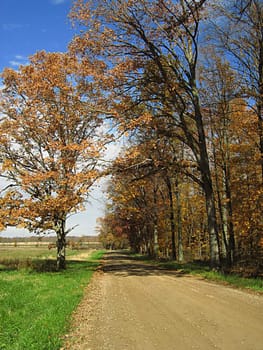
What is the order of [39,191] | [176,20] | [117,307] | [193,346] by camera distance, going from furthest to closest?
[39,191]
[176,20]
[117,307]
[193,346]

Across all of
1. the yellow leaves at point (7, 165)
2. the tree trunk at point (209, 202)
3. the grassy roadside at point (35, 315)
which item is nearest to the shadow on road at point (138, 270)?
the tree trunk at point (209, 202)

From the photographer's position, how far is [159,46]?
1902 cm

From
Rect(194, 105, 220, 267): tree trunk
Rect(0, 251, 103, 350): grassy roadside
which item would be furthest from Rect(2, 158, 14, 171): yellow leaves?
Rect(194, 105, 220, 267): tree trunk

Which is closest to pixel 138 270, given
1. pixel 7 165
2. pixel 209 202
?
pixel 209 202

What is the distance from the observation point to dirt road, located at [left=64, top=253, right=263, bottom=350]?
618cm

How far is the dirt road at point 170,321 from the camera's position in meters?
6.18

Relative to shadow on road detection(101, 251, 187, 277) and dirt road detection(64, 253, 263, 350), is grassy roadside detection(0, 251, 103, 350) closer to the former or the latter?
dirt road detection(64, 253, 263, 350)

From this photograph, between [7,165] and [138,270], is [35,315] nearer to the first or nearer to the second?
[138,270]

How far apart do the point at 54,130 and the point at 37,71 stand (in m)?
4.42

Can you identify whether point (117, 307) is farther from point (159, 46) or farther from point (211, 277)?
point (159, 46)

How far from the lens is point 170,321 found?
776 centimetres

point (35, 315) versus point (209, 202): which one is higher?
point (209, 202)

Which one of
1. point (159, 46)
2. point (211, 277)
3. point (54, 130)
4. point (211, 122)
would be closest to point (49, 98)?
point (54, 130)

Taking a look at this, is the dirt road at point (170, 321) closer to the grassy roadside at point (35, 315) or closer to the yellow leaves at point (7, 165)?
the grassy roadside at point (35, 315)
